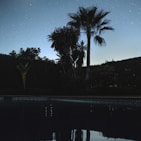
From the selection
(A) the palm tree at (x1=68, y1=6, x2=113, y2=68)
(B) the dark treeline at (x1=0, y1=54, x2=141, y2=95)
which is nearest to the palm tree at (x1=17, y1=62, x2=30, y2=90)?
(B) the dark treeline at (x1=0, y1=54, x2=141, y2=95)

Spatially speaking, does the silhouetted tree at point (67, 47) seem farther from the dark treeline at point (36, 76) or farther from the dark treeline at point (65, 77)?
the dark treeline at point (36, 76)

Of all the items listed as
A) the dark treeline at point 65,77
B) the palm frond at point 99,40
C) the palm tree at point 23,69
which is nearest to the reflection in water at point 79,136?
the dark treeline at point 65,77

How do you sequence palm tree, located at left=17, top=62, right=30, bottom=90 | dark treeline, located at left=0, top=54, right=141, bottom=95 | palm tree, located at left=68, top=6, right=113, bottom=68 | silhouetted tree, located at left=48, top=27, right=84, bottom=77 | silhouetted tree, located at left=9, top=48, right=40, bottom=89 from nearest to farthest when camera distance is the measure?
dark treeline, located at left=0, top=54, right=141, bottom=95, palm tree, located at left=68, top=6, right=113, bottom=68, palm tree, located at left=17, top=62, right=30, bottom=90, silhouetted tree, located at left=9, top=48, right=40, bottom=89, silhouetted tree, located at left=48, top=27, right=84, bottom=77

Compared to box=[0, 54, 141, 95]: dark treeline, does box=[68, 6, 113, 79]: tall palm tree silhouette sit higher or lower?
higher

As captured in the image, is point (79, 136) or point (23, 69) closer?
point (79, 136)

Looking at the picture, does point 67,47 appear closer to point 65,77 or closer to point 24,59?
point 65,77

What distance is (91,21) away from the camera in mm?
24953

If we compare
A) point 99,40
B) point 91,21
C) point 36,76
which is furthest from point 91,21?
point 36,76

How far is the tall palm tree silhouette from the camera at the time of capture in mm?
24750

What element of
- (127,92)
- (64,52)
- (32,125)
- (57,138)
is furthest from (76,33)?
(57,138)

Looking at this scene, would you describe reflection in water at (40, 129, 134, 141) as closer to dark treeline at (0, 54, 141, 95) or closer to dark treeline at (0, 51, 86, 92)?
dark treeline at (0, 54, 141, 95)

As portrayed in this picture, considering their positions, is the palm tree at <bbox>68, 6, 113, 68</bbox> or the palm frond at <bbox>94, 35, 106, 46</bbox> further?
the palm tree at <bbox>68, 6, 113, 68</bbox>

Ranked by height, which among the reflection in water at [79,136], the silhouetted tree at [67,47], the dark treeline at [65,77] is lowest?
the reflection in water at [79,136]

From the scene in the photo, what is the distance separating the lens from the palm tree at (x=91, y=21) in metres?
24.8
